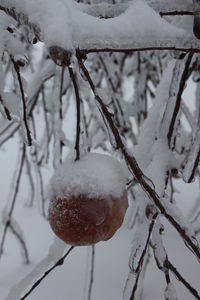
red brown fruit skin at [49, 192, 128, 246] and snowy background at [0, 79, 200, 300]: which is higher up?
red brown fruit skin at [49, 192, 128, 246]

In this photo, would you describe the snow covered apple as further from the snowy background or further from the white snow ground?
the white snow ground

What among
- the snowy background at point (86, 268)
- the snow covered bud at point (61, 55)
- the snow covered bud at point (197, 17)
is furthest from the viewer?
the snowy background at point (86, 268)

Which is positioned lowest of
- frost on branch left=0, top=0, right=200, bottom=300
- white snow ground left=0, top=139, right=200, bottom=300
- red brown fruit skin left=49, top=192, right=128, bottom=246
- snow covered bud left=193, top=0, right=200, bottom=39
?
white snow ground left=0, top=139, right=200, bottom=300

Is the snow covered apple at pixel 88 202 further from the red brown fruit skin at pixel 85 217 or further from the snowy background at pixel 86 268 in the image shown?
the snowy background at pixel 86 268

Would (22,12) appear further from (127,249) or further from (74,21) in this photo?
(127,249)

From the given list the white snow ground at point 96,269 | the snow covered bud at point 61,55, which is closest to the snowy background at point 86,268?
the white snow ground at point 96,269

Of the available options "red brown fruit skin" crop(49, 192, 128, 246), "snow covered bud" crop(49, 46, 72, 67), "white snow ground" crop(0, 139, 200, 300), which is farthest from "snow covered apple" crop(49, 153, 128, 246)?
"white snow ground" crop(0, 139, 200, 300)
